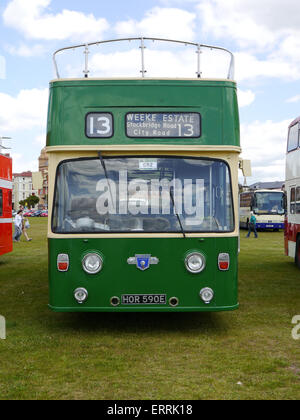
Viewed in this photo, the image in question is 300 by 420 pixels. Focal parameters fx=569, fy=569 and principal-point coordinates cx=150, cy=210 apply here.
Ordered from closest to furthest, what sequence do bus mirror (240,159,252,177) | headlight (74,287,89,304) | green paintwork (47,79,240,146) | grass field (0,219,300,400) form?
grass field (0,219,300,400), headlight (74,287,89,304), green paintwork (47,79,240,146), bus mirror (240,159,252,177)

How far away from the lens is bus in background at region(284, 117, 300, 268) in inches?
623

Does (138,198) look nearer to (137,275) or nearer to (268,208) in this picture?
(137,275)

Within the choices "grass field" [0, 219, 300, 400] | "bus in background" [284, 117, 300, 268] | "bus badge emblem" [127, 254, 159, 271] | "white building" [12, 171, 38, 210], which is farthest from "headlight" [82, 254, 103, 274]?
"white building" [12, 171, 38, 210]

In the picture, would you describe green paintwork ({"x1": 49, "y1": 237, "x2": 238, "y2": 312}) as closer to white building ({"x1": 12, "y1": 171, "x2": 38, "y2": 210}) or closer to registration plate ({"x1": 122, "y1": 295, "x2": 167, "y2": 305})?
registration plate ({"x1": 122, "y1": 295, "x2": 167, "y2": 305})

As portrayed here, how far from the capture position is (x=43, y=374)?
233 inches

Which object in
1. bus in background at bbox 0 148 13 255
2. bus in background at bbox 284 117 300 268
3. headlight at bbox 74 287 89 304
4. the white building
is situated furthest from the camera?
the white building

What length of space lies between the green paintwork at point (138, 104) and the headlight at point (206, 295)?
1.95 meters

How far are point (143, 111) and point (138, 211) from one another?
1379 millimetres

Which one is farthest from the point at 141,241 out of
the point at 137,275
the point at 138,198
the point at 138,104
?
the point at 138,104

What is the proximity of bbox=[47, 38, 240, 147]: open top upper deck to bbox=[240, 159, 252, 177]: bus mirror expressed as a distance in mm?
477

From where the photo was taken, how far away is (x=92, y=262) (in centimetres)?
746

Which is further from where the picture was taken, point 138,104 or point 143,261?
point 138,104
